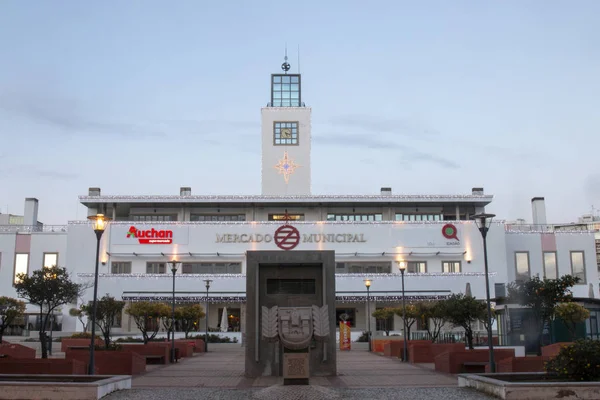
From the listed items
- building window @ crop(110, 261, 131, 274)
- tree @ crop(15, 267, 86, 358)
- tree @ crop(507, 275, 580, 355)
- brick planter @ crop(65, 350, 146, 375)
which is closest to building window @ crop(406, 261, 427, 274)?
building window @ crop(110, 261, 131, 274)

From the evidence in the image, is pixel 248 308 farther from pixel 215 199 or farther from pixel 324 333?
pixel 215 199

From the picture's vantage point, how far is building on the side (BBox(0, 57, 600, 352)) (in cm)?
5175

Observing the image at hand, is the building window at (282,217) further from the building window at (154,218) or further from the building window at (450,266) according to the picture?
the building window at (450,266)

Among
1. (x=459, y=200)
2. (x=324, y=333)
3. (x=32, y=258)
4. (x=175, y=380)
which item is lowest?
(x=175, y=380)

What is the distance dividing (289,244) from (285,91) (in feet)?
57.0

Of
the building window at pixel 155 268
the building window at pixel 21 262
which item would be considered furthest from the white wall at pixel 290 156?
the building window at pixel 21 262

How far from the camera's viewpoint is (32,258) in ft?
184

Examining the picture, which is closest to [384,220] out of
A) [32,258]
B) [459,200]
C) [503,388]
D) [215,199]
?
[459,200]

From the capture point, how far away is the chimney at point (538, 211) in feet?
203

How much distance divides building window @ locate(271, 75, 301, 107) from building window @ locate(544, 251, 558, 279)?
25444mm

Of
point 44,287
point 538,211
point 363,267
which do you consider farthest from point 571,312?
point 538,211

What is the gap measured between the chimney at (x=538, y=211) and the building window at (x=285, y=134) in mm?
22203

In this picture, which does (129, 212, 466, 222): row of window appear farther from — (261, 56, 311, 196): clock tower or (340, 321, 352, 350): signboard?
(340, 321, 352, 350): signboard

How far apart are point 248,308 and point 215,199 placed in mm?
36263
